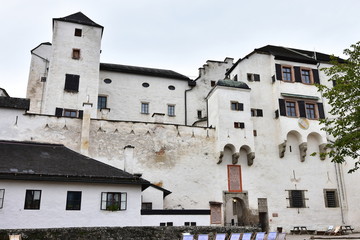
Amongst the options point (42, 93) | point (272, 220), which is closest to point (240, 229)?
point (272, 220)

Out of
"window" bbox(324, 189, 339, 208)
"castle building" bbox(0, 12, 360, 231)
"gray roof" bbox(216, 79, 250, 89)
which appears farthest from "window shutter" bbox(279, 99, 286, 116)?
"window" bbox(324, 189, 339, 208)

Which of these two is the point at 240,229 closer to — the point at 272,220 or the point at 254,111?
the point at 272,220

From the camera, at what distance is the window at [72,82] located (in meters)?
30.8

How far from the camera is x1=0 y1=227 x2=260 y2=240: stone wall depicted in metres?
14.3

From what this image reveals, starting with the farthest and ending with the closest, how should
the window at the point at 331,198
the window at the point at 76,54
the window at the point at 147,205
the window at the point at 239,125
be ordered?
the window at the point at 76,54 < the window at the point at 331,198 < the window at the point at 239,125 < the window at the point at 147,205

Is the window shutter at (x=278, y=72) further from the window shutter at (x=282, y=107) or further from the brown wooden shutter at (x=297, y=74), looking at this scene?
the window shutter at (x=282, y=107)

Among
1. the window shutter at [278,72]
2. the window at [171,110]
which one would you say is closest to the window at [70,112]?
the window at [171,110]

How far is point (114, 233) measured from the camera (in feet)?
51.1

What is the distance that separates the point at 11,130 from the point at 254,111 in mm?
20348

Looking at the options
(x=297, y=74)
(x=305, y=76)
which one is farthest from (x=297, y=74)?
(x=305, y=76)

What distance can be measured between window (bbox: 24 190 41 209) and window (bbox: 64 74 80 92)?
13899 mm

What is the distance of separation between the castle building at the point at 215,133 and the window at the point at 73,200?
19.5 ft

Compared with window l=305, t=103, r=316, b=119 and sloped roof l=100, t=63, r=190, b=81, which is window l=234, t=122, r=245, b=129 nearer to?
window l=305, t=103, r=316, b=119

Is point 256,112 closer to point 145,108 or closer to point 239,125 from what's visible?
point 239,125
